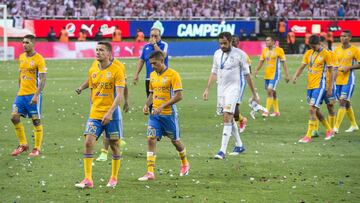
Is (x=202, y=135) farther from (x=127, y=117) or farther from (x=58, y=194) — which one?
(x=58, y=194)

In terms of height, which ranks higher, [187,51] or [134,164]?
[134,164]

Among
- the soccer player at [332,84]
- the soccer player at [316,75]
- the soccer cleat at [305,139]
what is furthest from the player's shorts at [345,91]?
the soccer cleat at [305,139]

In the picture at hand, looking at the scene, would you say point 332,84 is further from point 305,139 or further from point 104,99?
point 104,99

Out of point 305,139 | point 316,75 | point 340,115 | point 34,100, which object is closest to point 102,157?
point 34,100

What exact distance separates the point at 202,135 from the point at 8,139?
423 cm

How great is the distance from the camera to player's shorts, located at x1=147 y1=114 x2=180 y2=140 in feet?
44.4

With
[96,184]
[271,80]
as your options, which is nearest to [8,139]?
[96,184]

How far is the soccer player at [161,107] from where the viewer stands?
528 inches

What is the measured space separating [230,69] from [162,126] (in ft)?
9.34

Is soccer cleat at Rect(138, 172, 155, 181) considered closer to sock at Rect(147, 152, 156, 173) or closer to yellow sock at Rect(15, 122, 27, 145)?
sock at Rect(147, 152, 156, 173)

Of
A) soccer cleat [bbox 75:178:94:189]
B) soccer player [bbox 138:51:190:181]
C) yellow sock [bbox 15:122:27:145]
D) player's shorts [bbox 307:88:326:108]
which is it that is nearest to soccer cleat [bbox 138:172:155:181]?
soccer player [bbox 138:51:190:181]

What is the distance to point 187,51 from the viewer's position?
5178cm

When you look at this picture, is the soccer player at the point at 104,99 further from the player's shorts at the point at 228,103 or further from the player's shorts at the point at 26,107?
the player's shorts at the point at 228,103

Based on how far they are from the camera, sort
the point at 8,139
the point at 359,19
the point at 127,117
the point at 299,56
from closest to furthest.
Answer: the point at 8,139
the point at 127,117
the point at 299,56
the point at 359,19
